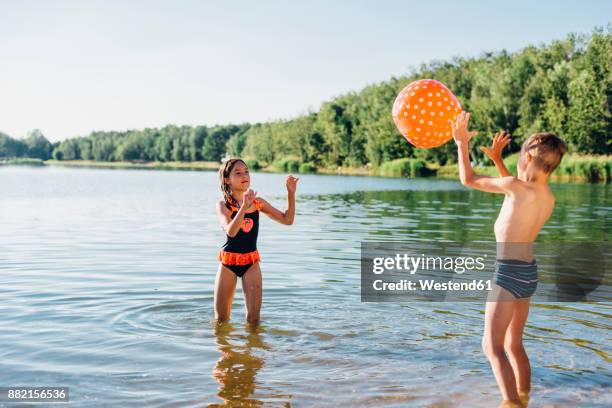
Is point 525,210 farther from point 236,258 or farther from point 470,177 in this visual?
point 236,258

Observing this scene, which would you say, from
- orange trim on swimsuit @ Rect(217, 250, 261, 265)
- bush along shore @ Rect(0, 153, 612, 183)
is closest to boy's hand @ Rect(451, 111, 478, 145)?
orange trim on swimsuit @ Rect(217, 250, 261, 265)

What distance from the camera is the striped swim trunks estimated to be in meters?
5.07

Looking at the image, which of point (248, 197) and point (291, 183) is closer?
point (248, 197)

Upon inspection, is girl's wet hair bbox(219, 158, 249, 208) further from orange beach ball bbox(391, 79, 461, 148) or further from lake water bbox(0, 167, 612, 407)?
orange beach ball bbox(391, 79, 461, 148)

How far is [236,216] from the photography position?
681 centimetres

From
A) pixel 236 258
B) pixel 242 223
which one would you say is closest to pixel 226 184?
pixel 242 223

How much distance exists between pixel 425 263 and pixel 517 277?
8.68 metres

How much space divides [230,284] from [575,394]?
383 centimetres

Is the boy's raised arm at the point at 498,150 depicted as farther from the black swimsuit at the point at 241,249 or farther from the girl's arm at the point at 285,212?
the black swimsuit at the point at 241,249

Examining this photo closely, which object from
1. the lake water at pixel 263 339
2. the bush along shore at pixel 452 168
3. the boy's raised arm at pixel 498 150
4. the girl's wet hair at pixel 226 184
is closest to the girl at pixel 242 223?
the girl's wet hair at pixel 226 184

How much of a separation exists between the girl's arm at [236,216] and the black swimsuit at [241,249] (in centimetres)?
13

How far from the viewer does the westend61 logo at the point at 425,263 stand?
43.5ft

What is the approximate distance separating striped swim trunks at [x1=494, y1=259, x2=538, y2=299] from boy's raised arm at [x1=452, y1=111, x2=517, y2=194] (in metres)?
0.58

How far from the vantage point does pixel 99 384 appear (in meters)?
6.01
